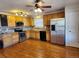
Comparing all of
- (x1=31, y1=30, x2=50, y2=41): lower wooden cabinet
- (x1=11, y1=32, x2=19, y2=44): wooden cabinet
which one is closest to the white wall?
(x1=31, y1=30, x2=50, y2=41): lower wooden cabinet

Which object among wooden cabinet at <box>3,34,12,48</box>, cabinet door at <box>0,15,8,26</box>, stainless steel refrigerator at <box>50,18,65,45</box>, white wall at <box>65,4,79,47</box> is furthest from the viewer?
cabinet door at <box>0,15,8,26</box>

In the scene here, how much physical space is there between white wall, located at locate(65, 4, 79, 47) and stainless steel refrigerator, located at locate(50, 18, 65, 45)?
463 mm

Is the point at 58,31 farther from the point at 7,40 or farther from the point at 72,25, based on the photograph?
the point at 7,40

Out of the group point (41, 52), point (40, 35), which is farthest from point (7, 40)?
point (40, 35)

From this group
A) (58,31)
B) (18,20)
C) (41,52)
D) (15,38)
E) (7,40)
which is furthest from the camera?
(18,20)

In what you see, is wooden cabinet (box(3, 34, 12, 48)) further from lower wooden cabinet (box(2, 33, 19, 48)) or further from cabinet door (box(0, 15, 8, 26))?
cabinet door (box(0, 15, 8, 26))

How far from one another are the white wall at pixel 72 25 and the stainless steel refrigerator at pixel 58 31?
1.52ft

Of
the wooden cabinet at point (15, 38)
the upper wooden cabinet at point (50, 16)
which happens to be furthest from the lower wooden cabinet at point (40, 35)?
the wooden cabinet at point (15, 38)

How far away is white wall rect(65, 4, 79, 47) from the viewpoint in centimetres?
496

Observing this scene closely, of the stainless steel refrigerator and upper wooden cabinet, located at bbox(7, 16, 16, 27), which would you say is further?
upper wooden cabinet, located at bbox(7, 16, 16, 27)

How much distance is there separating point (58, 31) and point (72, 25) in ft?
3.60

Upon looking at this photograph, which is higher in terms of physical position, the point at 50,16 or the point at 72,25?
the point at 50,16

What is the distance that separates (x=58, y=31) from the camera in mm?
5973

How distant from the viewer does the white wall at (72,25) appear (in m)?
4.96
